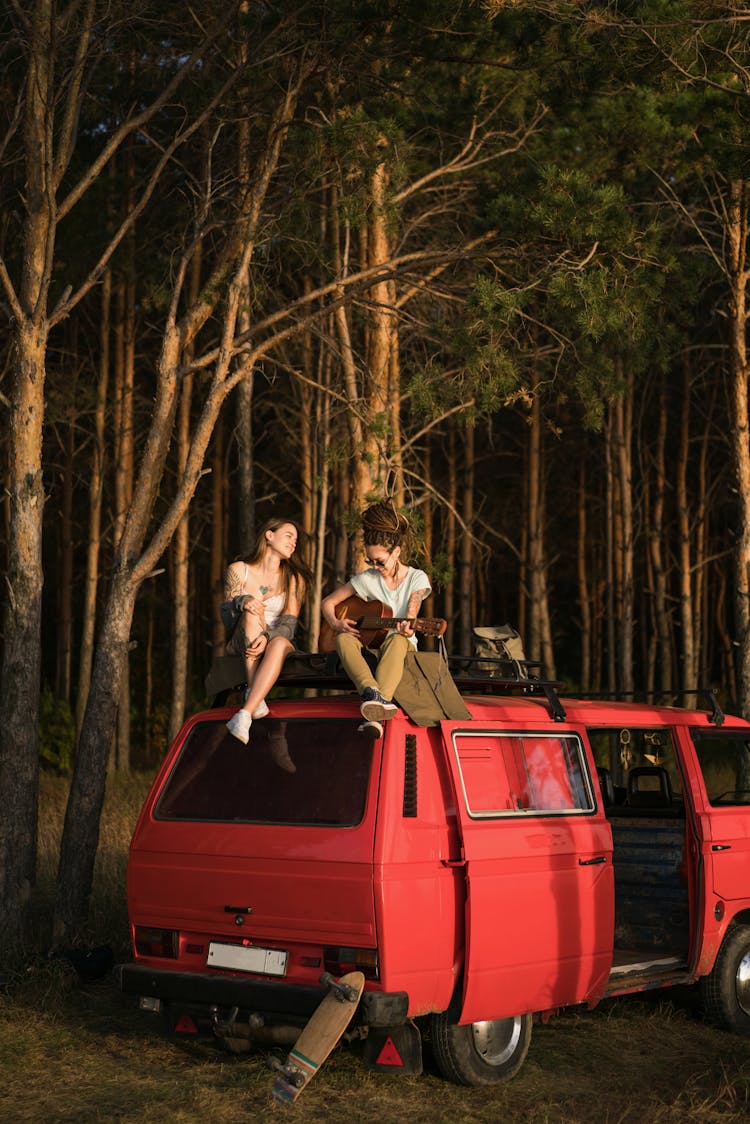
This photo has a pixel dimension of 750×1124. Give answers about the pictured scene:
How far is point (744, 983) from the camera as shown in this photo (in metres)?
8.61

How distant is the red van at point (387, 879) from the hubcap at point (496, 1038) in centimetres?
1

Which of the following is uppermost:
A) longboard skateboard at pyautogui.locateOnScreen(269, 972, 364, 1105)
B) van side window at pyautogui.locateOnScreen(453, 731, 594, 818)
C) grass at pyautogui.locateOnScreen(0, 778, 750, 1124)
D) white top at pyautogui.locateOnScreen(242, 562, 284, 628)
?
white top at pyautogui.locateOnScreen(242, 562, 284, 628)

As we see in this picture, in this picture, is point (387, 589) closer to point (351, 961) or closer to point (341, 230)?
point (351, 961)

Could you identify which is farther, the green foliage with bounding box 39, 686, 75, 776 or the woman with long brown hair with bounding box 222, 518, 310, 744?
the green foliage with bounding box 39, 686, 75, 776

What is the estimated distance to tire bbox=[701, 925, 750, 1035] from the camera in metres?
8.38

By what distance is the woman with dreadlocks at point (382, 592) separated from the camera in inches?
278

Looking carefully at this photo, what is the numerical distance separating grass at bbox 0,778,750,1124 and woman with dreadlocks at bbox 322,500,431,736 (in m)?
2.01

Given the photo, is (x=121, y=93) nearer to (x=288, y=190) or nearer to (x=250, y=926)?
(x=288, y=190)

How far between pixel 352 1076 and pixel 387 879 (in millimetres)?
1492

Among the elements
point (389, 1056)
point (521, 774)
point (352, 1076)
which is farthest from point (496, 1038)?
point (521, 774)

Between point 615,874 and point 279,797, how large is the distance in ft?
10.2

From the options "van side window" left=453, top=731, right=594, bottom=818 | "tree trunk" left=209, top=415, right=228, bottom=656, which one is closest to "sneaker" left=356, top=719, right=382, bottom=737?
"van side window" left=453, top=731, right=594, bottom=818

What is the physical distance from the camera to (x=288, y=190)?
13.6 metres

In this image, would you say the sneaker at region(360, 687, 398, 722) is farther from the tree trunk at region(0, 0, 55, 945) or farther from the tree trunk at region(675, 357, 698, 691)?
the tree trunk at region(675, 357, 698, 691)
